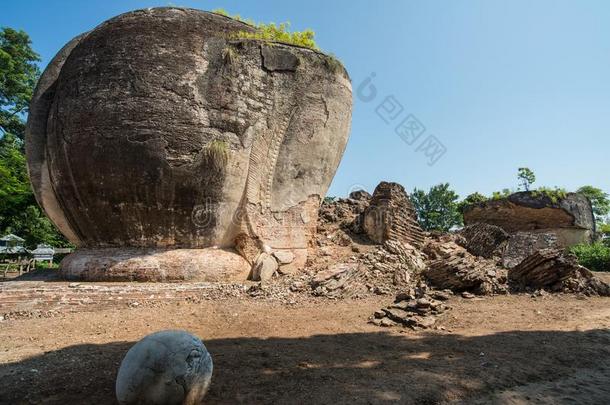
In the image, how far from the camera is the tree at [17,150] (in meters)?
12.6

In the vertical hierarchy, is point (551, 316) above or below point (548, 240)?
below

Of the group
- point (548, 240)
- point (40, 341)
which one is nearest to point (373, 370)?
point (40, 341)

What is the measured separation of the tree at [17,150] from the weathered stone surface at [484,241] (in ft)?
44.4

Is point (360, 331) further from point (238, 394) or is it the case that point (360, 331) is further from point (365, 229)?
point (365, 229)

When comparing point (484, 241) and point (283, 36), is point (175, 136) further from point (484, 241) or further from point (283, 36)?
point (484, 241)

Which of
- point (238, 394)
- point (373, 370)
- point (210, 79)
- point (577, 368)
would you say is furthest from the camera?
point (210, 79)

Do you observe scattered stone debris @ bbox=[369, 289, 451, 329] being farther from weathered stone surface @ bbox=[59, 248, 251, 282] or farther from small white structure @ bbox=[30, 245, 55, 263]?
small white structure @ bbox=[30, 245, 55, 263]

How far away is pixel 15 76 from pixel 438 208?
27.3 meters

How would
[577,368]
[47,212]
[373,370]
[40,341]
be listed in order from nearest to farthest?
[373,370]
[577,368]
[40,341]
[47,212]

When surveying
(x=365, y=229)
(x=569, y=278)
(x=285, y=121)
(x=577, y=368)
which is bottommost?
(x=577, y=368)

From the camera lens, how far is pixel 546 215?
1539 centimetres

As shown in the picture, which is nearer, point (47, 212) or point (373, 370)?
point (373, 370)

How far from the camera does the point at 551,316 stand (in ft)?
20.1

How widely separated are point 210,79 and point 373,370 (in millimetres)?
5535
